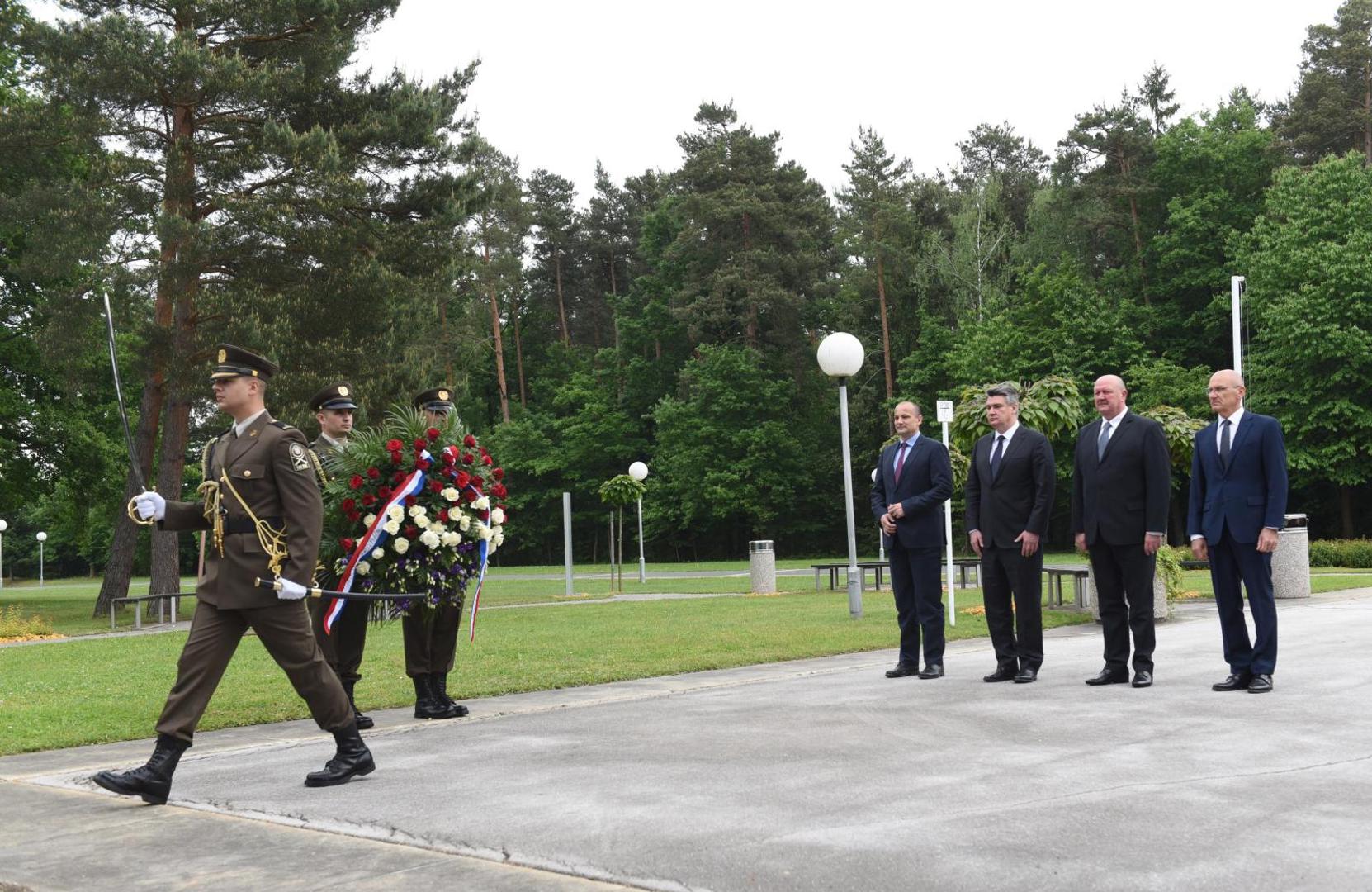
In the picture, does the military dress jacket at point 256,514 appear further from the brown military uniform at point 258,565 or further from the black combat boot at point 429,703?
the black combat boot at point 429,703

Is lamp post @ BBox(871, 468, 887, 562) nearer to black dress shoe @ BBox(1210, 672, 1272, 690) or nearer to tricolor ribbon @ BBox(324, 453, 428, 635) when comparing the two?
black dress shoe @ BBox(1210, 672, 1272, 690)

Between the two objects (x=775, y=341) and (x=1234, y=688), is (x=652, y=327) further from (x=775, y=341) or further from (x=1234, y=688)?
(x=1234, y=688)

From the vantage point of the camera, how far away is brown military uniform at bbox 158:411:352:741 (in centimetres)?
614

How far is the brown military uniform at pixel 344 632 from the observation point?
26.7 feet

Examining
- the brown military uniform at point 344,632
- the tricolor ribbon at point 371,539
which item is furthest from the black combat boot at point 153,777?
the brown military uniform at point 344,632

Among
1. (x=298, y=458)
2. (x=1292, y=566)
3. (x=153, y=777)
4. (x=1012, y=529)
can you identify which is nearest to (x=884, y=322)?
(x=1292, y=566)

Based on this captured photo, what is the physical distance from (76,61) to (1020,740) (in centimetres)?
2294

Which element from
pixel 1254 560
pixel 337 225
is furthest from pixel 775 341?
pixel 1254 560

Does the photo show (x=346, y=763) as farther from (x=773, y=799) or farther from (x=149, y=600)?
(x=149, y=600)

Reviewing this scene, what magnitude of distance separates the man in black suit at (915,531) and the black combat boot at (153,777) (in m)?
5.45

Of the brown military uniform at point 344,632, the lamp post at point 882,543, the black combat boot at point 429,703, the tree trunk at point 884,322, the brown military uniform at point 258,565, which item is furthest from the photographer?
the tree trunk at point 884,322

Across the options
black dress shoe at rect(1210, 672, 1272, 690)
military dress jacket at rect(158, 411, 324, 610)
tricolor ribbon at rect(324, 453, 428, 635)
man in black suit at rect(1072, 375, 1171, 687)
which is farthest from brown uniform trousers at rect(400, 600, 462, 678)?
black dress shoe at rect(1210, 672, 1272, 690)

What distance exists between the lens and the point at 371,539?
309 inches

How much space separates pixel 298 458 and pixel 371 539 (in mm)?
1696
